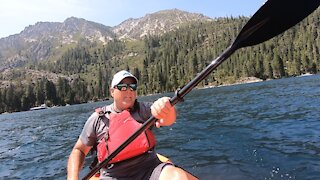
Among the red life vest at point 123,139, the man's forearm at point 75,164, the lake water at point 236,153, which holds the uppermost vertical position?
the red life vest at point 123,139

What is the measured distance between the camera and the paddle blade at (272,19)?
10.2 feet

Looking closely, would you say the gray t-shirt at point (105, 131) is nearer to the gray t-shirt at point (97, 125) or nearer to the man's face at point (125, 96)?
the gray t-shirt at point (97, 125)

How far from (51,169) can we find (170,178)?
11.0 metres

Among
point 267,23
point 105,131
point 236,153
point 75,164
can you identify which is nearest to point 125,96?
point 105,131

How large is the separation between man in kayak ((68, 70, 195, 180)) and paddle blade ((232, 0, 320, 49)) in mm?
2494

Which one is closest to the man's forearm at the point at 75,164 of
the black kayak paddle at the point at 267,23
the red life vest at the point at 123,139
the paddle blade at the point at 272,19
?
the red life vest at the point at 123,139

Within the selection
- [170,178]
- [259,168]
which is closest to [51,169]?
[259,168]

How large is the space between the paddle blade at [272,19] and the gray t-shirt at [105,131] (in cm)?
290

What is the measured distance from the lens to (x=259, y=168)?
10078 mm

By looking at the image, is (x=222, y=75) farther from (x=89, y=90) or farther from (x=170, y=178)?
(x=170, y=178)

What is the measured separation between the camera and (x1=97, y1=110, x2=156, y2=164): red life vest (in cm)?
544

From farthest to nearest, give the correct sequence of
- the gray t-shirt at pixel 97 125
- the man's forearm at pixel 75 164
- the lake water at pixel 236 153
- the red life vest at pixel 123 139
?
the lake water at pixel 236 153 → the gray t-shirt at pixel 97 125 → the man's forearm at pixel 75 164 → the red life vest at pixel 123 139

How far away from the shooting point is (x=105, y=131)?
5.77 meters

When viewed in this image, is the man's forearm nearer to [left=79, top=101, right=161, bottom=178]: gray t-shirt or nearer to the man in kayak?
the man in kayak
